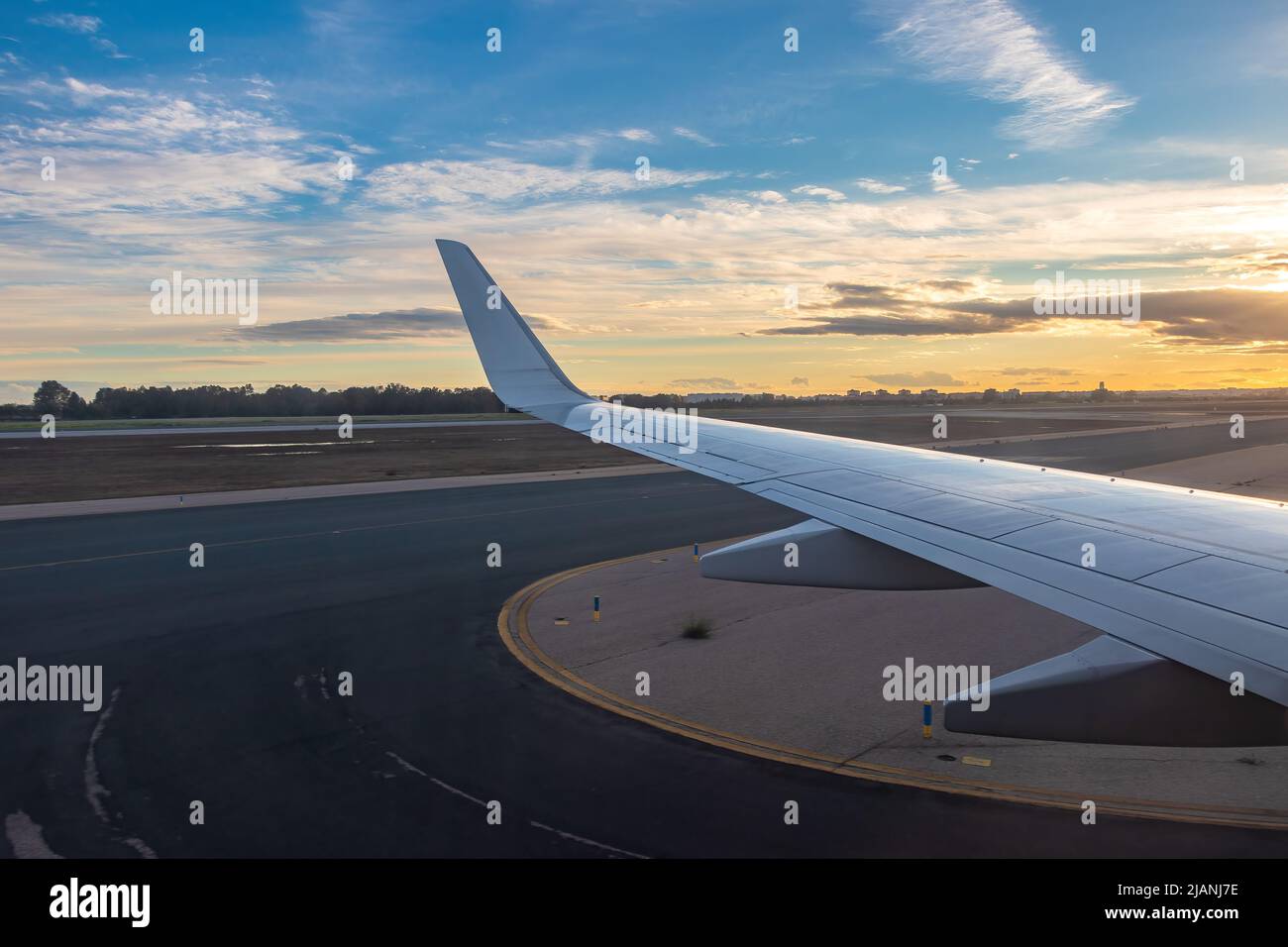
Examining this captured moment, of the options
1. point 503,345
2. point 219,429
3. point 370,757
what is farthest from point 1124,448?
point 219,429

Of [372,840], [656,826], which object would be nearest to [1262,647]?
[656,826]

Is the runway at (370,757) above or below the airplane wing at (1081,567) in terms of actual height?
below

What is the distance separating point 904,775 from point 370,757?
597cm

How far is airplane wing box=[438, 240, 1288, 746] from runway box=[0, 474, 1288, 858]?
2.40 meters

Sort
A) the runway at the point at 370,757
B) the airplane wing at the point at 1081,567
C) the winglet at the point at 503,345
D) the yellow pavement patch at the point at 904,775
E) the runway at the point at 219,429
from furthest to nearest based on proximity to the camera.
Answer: the runway at the point at 219,429 → the winglet at the point at 503,345 → the yellow pavement patch at the point at 904,775 → the runway at the point at 370,757 → the airplane wing at the point at 1081,567

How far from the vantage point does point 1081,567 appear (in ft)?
15.9

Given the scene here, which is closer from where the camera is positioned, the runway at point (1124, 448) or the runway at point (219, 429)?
the runway at point (1124, 448)

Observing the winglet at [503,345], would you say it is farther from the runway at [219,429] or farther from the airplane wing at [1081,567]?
the runway at [219,429]

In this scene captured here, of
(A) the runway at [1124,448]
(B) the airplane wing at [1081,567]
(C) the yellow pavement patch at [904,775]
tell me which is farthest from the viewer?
(A) the runway at [1124,448]

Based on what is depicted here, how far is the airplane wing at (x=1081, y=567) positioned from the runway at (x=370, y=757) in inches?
94.6

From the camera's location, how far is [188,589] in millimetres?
17203

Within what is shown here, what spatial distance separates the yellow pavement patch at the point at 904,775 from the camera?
758cm

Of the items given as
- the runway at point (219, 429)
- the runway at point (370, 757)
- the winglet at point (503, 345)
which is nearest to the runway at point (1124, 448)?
the winglet at point (503, 345)
